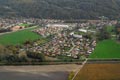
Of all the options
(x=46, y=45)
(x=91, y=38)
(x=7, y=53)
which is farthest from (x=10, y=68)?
(x=91, y=38)

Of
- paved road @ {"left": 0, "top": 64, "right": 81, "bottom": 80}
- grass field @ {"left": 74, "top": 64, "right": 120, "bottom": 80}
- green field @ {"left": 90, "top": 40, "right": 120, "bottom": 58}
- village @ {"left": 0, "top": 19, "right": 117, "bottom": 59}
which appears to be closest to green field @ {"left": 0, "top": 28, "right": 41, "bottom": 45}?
village @ {"left": 0, "top": 19, "right": 117, "bottom": 59}

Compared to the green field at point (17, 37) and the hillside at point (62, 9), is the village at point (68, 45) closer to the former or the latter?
the green field at point (17, 37)

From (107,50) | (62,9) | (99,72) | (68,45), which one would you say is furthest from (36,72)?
(62,9)

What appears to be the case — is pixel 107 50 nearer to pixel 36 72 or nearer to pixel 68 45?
pixel 68 45

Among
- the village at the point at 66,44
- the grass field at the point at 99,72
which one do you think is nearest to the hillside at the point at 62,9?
the village at the point at 66,44

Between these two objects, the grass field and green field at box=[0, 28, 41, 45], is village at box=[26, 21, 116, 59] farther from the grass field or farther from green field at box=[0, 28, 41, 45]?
the grass field

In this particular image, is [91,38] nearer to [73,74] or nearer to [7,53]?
[7,53]
